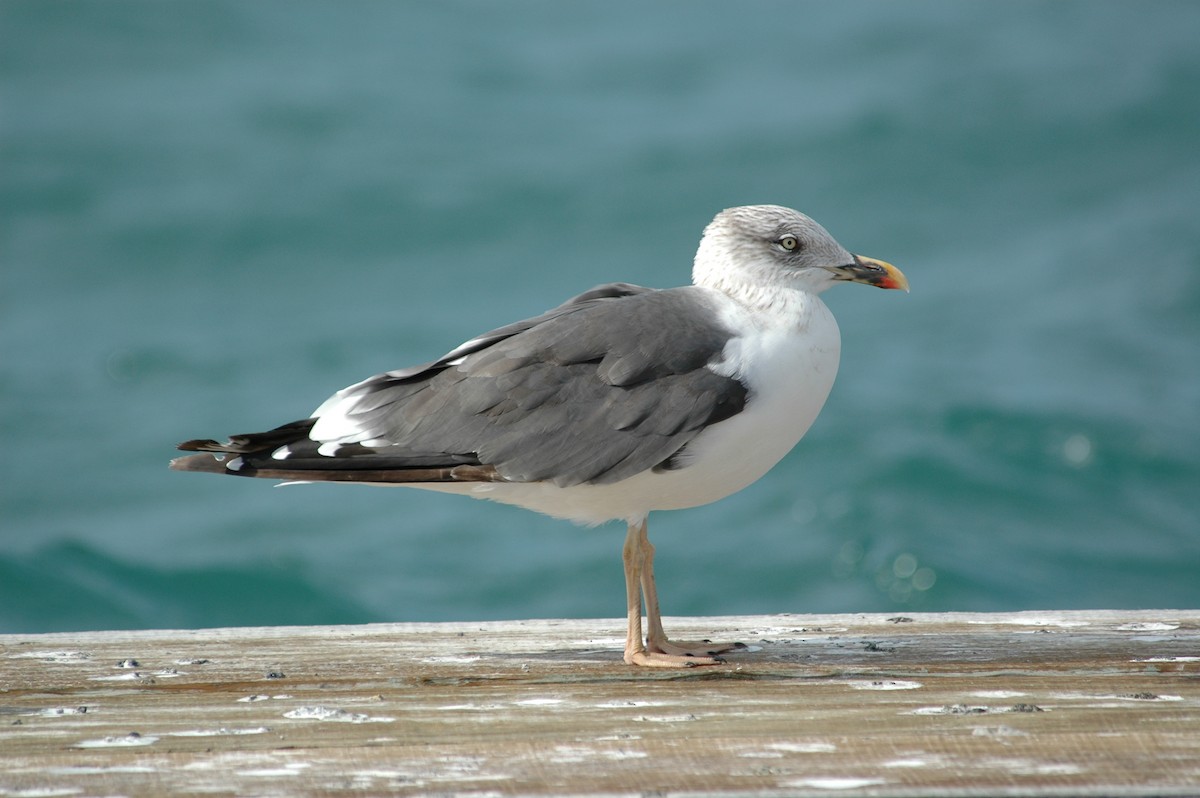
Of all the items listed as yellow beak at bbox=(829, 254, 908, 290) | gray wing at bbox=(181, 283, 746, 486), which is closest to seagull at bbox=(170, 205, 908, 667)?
gray wing at bbox=(181, 283, 746, 486)

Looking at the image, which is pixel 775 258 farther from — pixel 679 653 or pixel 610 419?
pixel 679 653

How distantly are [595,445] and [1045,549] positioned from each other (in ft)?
26.4

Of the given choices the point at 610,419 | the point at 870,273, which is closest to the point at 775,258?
the point at 870,273

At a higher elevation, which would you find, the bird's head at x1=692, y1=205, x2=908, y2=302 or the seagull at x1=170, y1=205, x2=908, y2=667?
the bird's head at x1=692, y1=205, x2=908, y2=302

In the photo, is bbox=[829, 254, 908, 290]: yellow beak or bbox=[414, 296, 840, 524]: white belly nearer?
bbox=[414, 296, 840, 524]: white belly

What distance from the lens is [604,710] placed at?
3309 millimetres

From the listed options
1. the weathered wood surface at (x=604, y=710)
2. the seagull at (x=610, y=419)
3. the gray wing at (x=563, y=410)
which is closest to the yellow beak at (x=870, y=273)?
the seagull at (x=610, y=419)

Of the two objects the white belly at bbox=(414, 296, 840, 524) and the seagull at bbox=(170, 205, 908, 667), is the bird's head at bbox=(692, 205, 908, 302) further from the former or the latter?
the white belly at bbox=(414, 296, 840, 524)

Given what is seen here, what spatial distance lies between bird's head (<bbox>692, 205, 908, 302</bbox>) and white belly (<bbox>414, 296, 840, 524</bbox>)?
0.61 ft

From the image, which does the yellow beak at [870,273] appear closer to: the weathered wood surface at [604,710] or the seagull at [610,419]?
the seagull at [610,419]

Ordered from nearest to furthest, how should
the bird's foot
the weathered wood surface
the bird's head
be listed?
1. the weathered wood surface
2. the bird's foot
3. the bird's head

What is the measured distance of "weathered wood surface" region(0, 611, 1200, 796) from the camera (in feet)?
8.84

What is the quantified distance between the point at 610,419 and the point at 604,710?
97 centimetres

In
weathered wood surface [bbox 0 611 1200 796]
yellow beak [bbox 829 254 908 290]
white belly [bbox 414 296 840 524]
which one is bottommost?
weathered wood surface [bbox 0 611 1200 796]
